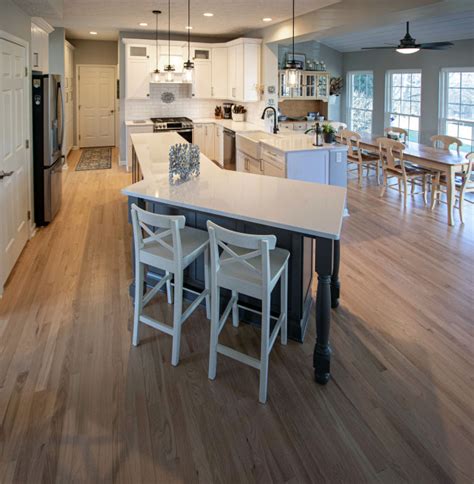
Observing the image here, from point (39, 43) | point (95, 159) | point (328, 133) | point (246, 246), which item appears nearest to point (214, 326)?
point (246, 246)

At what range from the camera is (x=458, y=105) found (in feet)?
26.8

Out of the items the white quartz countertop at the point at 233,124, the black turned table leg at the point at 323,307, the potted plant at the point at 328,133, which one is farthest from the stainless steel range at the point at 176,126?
the black turned table leg at the point at 323,307

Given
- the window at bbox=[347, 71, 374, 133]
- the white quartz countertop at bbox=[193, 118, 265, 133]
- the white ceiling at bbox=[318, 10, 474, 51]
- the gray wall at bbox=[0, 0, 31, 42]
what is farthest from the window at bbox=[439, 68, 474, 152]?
the gray wall at bbox=[0, 0, 31, 42]

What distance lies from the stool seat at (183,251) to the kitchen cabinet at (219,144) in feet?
18.9

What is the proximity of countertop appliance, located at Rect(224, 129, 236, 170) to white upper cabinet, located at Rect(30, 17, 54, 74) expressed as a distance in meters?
3.09

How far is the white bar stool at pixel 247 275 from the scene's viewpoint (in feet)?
7.34

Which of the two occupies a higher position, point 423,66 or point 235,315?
point 423,66

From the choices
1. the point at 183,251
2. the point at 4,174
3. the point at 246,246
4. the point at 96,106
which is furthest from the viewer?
the point at 96,106

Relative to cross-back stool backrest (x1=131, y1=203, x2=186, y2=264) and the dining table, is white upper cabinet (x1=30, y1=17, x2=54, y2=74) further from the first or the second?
the dining table

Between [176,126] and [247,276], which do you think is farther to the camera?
[176,126]

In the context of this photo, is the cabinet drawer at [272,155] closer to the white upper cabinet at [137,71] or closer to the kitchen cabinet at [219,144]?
the kitchen cabinet at [219,144]

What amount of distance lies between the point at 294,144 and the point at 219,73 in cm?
401

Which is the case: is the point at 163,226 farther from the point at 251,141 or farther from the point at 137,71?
the point at 137,71

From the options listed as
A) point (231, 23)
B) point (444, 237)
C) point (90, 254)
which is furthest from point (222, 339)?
point (231, 23)
